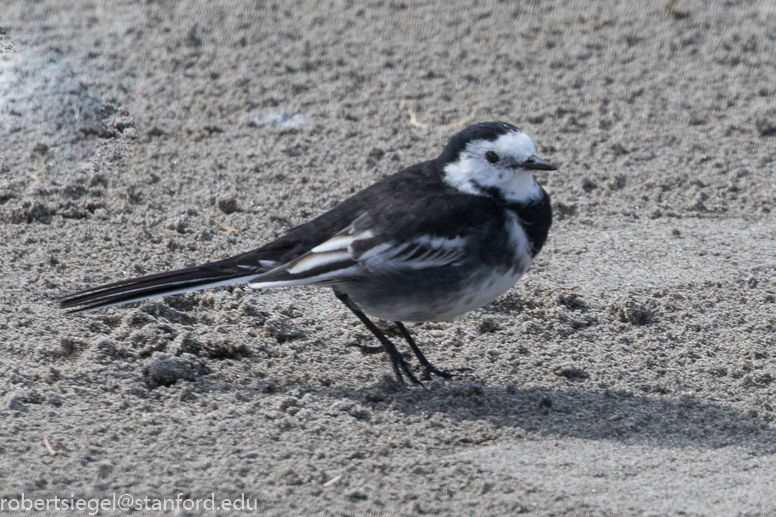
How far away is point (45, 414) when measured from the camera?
12.9 feet

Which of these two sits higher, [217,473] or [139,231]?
[139,231]

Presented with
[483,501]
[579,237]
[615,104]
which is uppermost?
A: [615,104]

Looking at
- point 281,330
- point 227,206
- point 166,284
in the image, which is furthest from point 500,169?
point 227,206

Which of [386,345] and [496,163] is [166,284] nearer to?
[386,345]

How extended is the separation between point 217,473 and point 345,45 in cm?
473

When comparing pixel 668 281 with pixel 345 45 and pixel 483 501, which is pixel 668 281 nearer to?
pixel 483 501

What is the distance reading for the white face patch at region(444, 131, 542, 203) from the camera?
446 centimetres

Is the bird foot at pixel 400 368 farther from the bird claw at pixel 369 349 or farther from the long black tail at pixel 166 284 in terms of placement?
the long black tail at pixel 166 284

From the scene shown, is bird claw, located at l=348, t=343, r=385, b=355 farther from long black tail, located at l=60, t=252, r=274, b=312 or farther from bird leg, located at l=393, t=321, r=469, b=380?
long black tail, located at l=60, t=252, r=274, b=312

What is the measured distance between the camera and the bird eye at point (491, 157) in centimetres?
447

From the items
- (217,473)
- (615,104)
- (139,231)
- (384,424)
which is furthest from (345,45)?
(217,473)

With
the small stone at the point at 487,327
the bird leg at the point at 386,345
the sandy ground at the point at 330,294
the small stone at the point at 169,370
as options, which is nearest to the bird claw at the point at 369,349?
the sandy ground at the point at 330,294

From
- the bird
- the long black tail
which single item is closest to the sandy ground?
the long black tail

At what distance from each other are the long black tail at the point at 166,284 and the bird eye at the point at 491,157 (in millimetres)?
1078
